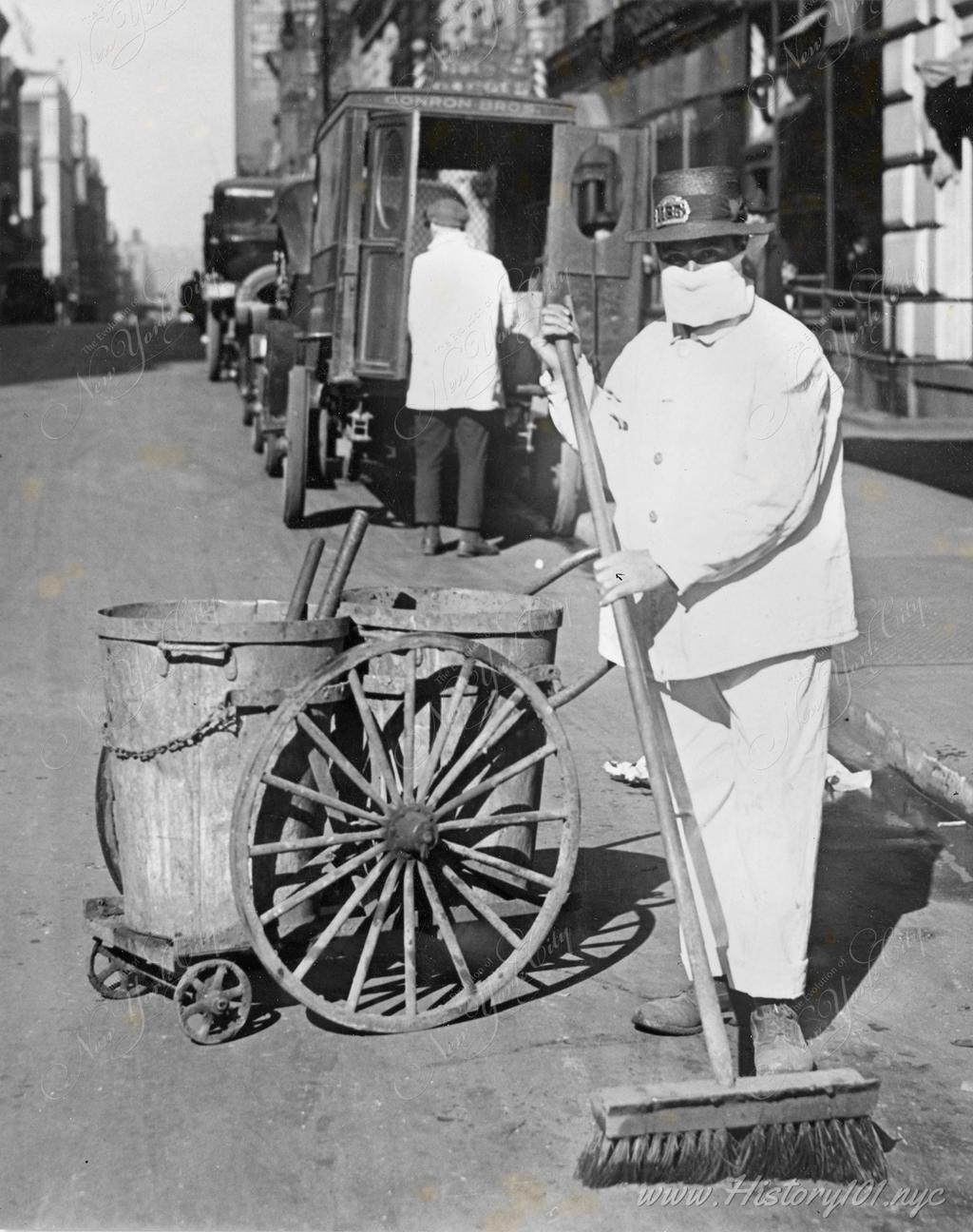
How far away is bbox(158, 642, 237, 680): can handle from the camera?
13.5 ft

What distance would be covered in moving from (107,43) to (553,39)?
2694cm

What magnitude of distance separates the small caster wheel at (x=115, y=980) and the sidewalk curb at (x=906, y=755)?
3.16 metres

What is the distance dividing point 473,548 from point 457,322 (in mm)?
1453

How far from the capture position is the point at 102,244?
146 meters

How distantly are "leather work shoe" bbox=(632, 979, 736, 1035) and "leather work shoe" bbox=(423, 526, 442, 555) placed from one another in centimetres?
697

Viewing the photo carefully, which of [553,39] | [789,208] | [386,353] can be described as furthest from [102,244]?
[386,353]

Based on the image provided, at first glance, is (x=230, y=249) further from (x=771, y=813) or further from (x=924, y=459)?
(x=771, y=813)

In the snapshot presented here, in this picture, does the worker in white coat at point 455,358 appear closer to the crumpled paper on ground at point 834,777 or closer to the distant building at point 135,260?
the crumpled paper on ground at point 834,777

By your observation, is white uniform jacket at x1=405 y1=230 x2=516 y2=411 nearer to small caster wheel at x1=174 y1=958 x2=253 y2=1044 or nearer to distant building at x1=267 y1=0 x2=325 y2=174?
small caster wheel at x1=174 y1=958 x2=253 y2=1044

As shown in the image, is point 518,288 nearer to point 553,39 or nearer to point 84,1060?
point 84,1060

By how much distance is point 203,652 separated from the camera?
13.5 feet

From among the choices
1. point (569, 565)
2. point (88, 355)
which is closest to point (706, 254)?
point (569, 565)

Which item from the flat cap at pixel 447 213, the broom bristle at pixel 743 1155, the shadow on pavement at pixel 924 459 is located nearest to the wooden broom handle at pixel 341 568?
the broom bristle at pixel 743 1155

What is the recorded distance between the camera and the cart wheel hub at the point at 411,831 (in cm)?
419
